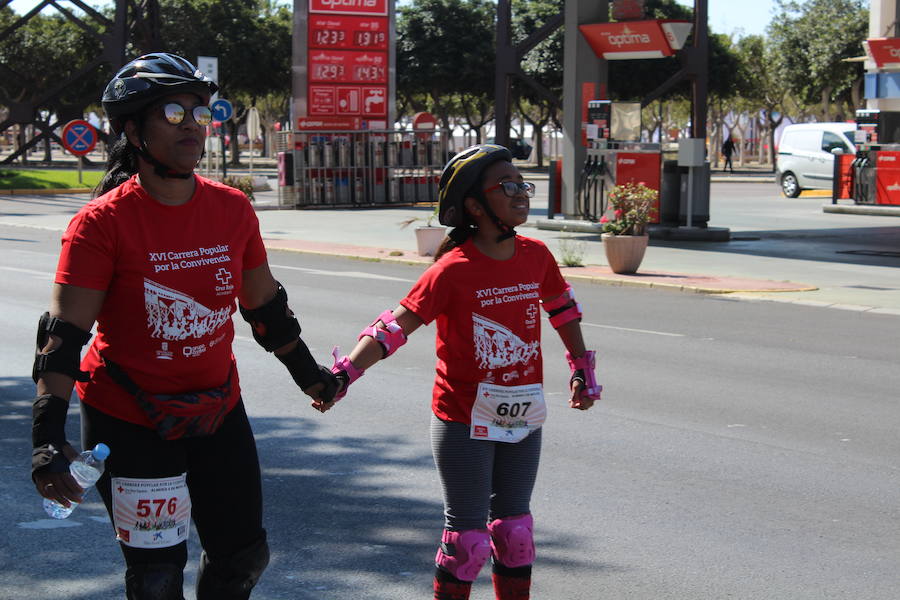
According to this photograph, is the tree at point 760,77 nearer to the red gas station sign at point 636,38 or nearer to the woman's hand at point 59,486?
the red gas station sign at point 636,38

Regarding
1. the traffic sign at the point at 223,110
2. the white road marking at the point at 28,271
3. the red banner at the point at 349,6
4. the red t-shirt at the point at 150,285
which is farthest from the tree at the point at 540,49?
the red t-shirt at the point at 150,285

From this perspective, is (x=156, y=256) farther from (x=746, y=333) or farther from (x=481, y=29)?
(x=481, y=29)

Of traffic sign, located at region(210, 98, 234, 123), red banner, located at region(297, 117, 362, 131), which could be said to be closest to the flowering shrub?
traffic sign, located at region(210, 98, 234, 123)

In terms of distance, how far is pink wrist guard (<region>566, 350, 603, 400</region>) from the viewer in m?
4.31

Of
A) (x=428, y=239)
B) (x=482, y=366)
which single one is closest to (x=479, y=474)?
(x=482, y=366)

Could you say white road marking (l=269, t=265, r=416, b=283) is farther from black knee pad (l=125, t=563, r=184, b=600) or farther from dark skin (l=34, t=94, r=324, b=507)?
black knee pad (l=125, t=563, r=184, b=600)

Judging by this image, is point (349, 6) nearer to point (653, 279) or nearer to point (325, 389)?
point (653, 279)

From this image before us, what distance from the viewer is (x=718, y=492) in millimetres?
6086

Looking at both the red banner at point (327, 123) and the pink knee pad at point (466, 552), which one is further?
the red banner at point (327, 123)

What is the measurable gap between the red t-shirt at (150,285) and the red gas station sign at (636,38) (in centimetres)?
1827

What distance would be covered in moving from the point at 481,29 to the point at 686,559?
58199 millimetres

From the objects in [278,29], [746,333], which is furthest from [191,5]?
[746,333]

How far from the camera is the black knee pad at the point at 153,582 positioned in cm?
338

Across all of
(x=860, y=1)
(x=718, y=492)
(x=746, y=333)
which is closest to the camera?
(x=718, y=492)
